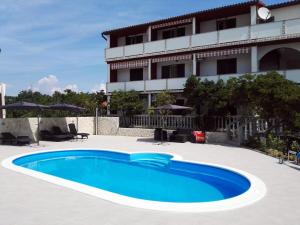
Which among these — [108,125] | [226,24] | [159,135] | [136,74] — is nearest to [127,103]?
[108,125]

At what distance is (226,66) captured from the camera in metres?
27.6

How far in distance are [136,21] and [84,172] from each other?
2083cm

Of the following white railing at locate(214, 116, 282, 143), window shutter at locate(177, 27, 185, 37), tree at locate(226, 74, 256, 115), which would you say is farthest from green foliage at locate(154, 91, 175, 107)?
window shutter at locate(177, 27, 185, 37)

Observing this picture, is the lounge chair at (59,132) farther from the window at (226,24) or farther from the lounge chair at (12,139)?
the window at (226,24)

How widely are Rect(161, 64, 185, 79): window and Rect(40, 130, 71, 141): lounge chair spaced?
451 inches

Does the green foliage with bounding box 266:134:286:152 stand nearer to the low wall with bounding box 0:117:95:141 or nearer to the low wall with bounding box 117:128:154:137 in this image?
the low wall with bounding box 117:128:154:137

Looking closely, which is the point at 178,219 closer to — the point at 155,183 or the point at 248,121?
the point at 155,183

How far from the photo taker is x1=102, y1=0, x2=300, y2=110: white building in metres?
24.3

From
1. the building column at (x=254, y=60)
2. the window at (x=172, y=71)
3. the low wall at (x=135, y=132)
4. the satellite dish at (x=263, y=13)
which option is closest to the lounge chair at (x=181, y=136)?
the low wall at (x=135, y=132)

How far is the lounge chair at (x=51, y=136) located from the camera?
2312 centimetres

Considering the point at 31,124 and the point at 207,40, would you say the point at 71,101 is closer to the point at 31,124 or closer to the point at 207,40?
the point at 31,124

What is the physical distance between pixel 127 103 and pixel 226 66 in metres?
8.85

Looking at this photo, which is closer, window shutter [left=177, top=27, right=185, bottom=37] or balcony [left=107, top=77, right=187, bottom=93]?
balcony [left=107, top=77, right=187, bottom=93]

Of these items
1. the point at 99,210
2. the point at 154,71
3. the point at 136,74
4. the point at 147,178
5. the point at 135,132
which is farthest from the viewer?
the point at 136,74
